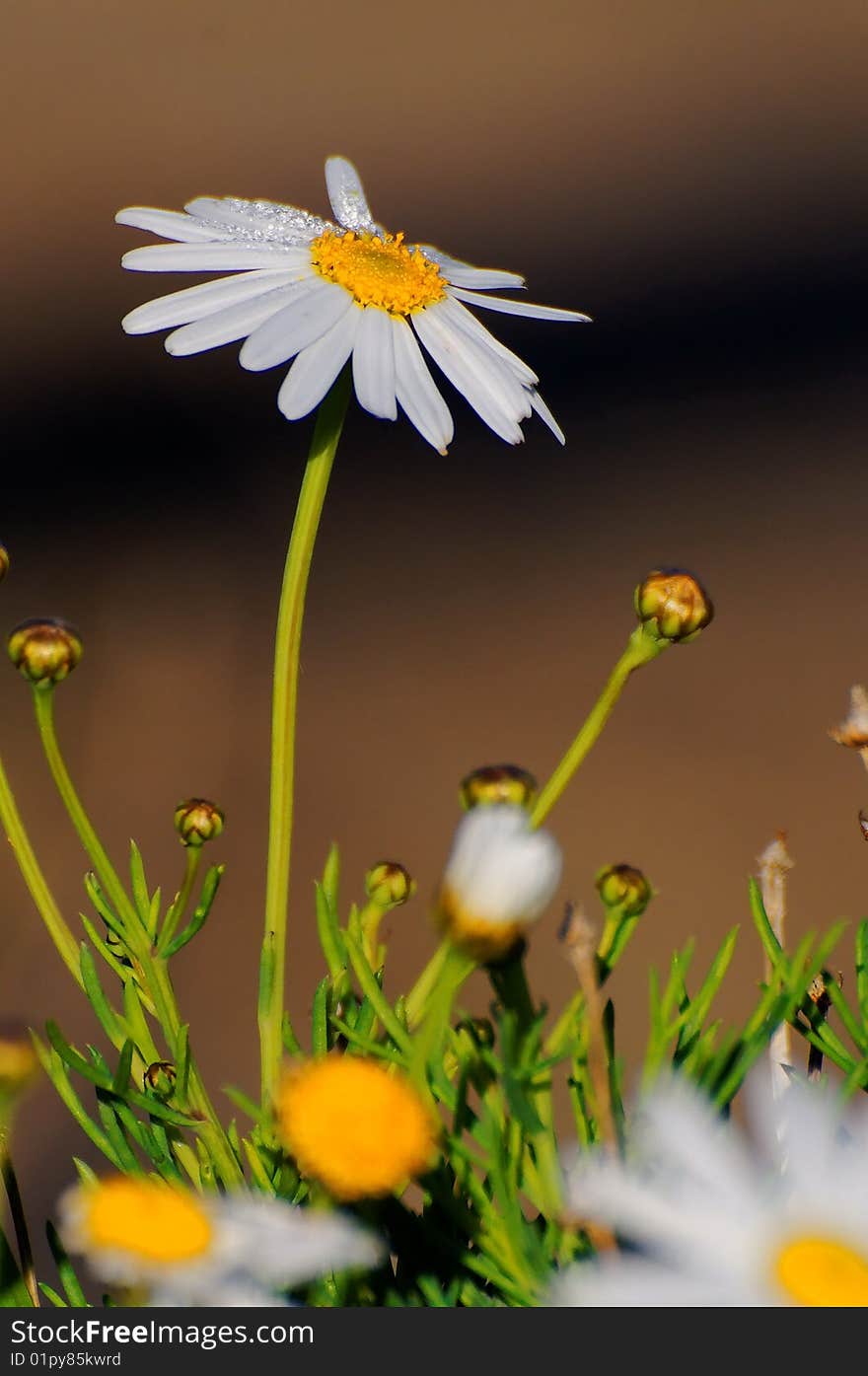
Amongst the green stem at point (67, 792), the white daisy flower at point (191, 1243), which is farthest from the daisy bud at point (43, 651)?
the white daisy flower at point (191, 1243)

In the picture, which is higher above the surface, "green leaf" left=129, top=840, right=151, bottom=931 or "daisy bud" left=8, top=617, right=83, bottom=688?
"daisy bud" left=8, top=617, right=83, bottom=688

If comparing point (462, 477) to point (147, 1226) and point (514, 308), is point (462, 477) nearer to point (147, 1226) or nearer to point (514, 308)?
point (514, 308)

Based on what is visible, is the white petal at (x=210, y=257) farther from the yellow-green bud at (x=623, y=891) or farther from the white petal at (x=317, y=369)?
the yellow-green bud at (x=623, y=891)

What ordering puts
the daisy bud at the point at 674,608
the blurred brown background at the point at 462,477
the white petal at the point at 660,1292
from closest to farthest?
the white petal at the point at 660,1292 → the daisy bud at the point at 674,608 → the blurred brown background at the point at 462,477

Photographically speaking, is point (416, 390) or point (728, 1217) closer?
point (728, 1217)

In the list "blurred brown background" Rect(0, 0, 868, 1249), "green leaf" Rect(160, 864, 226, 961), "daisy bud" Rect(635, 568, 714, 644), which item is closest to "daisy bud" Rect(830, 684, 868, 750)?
"daisy bud" Rect(635, 568, 714, 644)

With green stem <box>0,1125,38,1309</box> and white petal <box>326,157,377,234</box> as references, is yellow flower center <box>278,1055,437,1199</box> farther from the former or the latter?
white petal <box>326,157,377,234</box>

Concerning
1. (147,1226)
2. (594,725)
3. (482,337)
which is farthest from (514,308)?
(147,1226)
